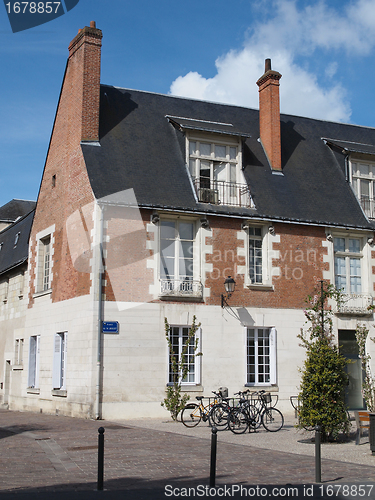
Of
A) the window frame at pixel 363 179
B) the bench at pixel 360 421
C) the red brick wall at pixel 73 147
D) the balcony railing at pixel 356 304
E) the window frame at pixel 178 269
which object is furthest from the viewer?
the window frame at pixel 363 179

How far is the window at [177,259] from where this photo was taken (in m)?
18.0

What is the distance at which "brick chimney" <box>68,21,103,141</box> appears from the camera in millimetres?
19109

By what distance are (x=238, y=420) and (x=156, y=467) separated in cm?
502

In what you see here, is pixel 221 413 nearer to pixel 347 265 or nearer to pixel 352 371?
pixel 352 371

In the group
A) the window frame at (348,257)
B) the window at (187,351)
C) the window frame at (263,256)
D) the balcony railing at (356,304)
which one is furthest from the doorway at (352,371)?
the window at (187,351)

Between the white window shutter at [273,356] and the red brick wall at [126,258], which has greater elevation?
the red brick wall at [126,258]

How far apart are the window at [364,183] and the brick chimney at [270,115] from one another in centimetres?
296

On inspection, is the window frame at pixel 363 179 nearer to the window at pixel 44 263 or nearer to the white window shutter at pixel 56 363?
the window at pixel 44 263

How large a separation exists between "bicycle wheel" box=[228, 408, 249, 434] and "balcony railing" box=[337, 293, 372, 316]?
6.88 meters

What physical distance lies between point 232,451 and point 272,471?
2027 millimetres

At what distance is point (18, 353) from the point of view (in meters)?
23.5

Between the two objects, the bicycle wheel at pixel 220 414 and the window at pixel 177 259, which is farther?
the window at pixel 177 259

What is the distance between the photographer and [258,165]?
2089 centimetres

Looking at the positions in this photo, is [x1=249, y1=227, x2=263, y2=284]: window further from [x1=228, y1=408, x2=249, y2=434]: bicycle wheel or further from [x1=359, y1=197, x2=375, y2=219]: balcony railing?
[x1=228, y1=408, x2=249, y2=434]: bicycle wheel
